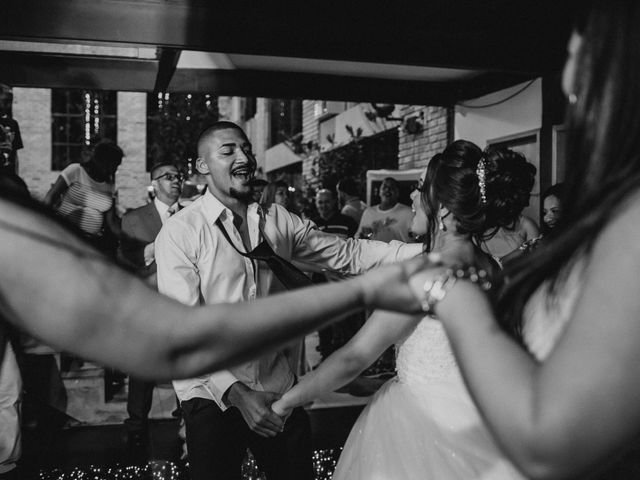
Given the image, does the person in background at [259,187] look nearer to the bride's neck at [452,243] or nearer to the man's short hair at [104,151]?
the man's short hair at [104,151]

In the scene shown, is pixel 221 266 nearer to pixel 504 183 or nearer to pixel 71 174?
pixel 504 183

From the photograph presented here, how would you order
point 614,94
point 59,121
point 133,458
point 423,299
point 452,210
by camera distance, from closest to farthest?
point 614,94 → point 423,299 → point 452,210 → point 133,458 → point 59,121

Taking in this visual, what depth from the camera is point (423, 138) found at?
10000 mm

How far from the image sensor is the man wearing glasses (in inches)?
201

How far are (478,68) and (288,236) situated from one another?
401 centimetres

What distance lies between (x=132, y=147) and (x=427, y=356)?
24135 mm

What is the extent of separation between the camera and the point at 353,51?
6074 mm

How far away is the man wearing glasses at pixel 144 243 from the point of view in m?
5.10

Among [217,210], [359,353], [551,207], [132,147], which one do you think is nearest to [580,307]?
[359,353]

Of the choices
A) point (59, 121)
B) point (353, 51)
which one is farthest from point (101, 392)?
point (59, 121)

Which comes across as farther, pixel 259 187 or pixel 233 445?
pixel 259 187

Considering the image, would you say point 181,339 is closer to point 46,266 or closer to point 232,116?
point 46,266

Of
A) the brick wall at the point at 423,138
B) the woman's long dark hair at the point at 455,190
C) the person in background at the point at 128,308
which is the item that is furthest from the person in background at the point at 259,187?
the person in background at the point at 128,308

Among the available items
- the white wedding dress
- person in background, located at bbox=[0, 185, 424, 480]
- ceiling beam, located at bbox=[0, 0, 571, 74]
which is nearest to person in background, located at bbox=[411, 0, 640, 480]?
person in background, located at bbox=[0, 185, 424, 480]
